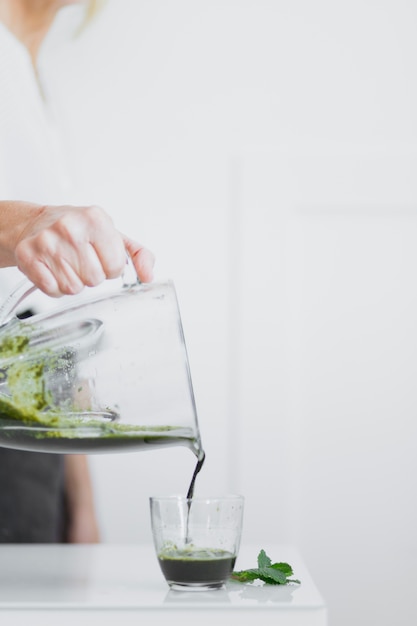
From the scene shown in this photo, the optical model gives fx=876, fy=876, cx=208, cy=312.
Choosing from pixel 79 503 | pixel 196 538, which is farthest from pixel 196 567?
pixel 79 503

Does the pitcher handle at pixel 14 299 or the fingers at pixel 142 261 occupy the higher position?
the fingers at pixel 142 261

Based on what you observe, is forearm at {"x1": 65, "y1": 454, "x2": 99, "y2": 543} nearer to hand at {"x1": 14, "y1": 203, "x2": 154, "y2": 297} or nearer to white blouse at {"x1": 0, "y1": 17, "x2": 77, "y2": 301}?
white blouse at {"x1": 0, "y1": 17, "x2": 77, "y2": 301}

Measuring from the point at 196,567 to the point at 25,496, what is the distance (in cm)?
71

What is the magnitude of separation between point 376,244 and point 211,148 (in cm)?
44

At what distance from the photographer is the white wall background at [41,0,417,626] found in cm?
199

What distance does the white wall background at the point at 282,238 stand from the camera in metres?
1.99

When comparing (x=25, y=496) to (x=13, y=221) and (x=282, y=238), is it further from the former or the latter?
(x=282, y=238)

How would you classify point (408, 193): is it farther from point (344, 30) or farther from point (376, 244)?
point (344, 30)

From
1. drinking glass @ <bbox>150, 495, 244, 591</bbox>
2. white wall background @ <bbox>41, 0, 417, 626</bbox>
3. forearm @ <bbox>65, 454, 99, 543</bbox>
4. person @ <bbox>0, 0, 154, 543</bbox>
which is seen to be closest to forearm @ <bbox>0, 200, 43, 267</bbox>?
person @ <bbox>0, 0, 154, 543</bbox>

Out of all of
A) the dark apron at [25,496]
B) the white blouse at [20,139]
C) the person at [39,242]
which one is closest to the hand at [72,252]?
the person at [39,242]

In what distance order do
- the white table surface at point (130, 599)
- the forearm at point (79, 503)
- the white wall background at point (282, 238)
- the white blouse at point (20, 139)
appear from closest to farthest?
the white table surface at point (130, 599)
the white blouse at point (20, 139)
the forearm at point (79, 503)
the white wall background at point (282, 238)

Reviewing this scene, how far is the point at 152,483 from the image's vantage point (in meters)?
1.99

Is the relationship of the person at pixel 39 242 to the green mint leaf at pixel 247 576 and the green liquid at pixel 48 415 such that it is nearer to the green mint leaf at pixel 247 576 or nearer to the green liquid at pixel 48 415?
the green liquid at pixel 48 415

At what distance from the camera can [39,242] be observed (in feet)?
2.24
